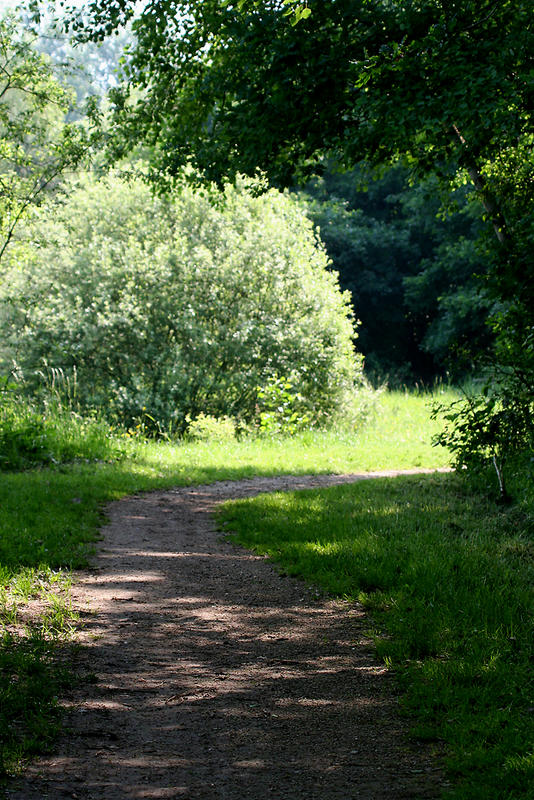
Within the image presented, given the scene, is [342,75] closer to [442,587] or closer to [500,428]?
[500,428]

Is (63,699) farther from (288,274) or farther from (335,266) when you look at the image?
(335,266)

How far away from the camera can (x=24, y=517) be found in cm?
762

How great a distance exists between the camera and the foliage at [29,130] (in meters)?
12.9

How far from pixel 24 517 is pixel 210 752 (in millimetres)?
4743

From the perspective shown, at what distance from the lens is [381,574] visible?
5.75 meters

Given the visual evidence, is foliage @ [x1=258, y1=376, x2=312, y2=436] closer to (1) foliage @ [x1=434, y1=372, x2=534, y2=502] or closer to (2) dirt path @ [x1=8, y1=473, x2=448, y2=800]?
(1) foliage @ [x1=434, y1=372, x2=534, y2=502]

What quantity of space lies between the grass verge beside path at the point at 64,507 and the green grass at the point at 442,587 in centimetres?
184

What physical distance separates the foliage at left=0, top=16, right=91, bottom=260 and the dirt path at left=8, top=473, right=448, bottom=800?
9.08 metres

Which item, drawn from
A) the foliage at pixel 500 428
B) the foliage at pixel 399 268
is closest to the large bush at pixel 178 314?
the foliage at pixel 500 428

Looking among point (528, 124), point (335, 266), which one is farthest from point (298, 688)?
point (335, 266)

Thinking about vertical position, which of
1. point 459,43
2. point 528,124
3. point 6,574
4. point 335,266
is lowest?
point 6,574

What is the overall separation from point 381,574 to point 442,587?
550 mm

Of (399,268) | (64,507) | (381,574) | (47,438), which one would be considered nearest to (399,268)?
(399,268)

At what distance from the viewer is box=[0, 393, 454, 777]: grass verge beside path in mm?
3900
